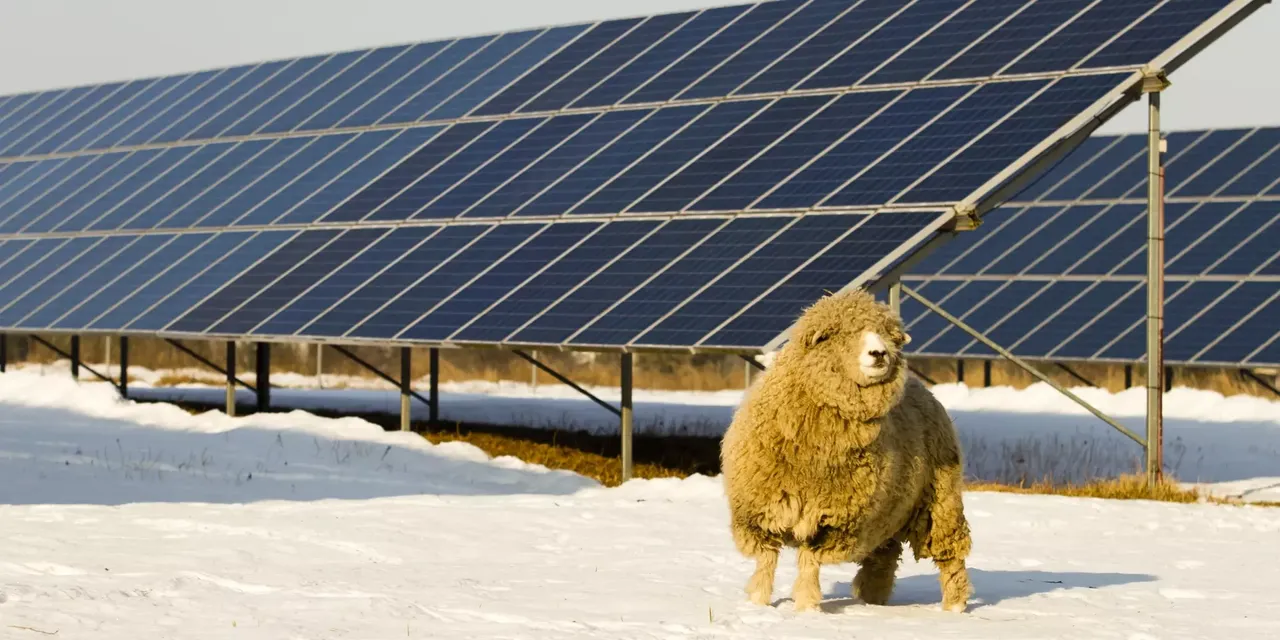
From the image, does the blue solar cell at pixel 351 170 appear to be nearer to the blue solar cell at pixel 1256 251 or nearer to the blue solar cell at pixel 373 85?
the blue solar cell at pixel 373 85

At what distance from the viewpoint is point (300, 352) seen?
56.7 meters

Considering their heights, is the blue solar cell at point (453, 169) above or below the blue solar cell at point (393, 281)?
above

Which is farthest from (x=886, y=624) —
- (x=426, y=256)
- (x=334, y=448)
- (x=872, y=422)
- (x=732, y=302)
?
(x=426, y=256)

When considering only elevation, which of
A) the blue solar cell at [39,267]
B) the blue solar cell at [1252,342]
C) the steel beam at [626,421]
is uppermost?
the blue solar cell at [39,267]

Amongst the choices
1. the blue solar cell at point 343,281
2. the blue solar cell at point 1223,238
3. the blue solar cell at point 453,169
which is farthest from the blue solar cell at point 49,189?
the blue solar cell at point 1223,238

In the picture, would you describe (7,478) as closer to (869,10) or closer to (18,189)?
(869,10)

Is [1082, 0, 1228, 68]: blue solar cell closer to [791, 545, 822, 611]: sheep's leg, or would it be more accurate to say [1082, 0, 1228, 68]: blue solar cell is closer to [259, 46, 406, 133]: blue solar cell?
[791, 545, 822, 611]: sheep's leg

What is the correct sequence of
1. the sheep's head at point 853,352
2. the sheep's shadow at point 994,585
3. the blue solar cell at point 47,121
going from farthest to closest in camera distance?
the blue solar cell at point 47,121 → the sheep's shadow at point 994,585 → the sheep's head at point 853,352

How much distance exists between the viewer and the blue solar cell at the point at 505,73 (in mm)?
25656

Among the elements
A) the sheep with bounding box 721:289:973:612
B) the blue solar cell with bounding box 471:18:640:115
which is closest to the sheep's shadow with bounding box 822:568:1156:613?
the sheep with bounding box 721:289:973:612

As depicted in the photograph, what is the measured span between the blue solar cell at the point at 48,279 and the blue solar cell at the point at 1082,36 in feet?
49.6

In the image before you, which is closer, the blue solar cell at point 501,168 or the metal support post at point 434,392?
the blue solar cell at point 501,168

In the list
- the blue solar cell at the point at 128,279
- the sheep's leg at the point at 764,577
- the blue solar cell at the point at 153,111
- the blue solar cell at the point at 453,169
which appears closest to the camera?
the sheep's leg at the point at 764,577

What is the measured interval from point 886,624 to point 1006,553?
14.1ft
